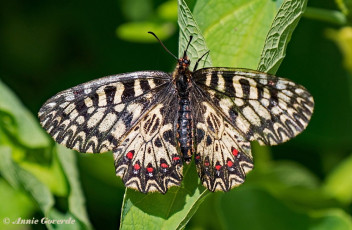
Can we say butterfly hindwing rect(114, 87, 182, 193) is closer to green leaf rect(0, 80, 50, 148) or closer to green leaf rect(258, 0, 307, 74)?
green leaf rect(258, 0, 307, 74)

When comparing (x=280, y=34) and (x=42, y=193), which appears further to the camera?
(x=42, y=193)

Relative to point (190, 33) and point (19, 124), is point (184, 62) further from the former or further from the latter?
point (19, 124)

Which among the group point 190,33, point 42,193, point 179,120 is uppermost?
point 190,33

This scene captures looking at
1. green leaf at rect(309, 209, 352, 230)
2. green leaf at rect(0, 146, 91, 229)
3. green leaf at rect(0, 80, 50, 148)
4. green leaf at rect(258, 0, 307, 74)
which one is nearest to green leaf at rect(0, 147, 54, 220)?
green leaf at rect(0, 146, 91, 229)

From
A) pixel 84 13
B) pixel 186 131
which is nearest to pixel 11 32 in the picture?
pixel 84 13

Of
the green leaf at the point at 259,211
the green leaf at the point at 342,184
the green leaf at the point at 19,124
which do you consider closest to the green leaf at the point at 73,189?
the green leaf at the point at 19,124

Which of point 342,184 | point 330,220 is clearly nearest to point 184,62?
point 330,220

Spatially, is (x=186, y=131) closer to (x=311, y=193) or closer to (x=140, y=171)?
(x=140, y=171)
